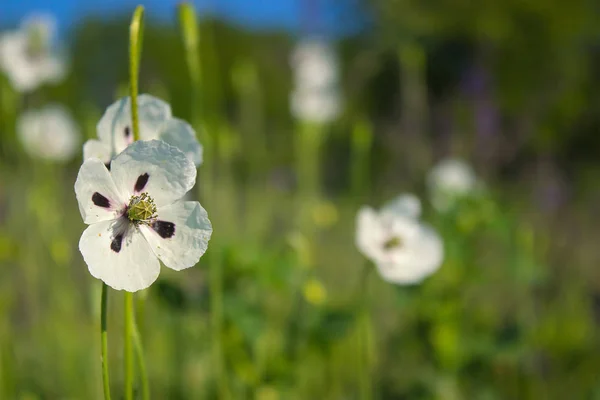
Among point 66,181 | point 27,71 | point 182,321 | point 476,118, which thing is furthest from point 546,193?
point 66,181

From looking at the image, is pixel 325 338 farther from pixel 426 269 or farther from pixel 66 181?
pixel 66 181

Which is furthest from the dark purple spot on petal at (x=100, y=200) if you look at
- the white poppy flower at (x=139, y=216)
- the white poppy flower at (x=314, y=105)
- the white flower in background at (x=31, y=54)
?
the white poppy flower at (x=314, y=105)

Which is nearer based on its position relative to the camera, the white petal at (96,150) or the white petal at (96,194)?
the white petal at (96,194)

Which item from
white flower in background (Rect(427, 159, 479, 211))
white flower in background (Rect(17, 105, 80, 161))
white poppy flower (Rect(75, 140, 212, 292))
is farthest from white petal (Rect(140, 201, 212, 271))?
white flower in background (Rect(17, 105, 80, 161))

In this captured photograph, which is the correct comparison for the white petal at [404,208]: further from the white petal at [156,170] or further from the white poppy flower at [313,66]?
the white poppy flower at [313,66]

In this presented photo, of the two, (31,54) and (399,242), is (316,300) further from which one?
(31,54)

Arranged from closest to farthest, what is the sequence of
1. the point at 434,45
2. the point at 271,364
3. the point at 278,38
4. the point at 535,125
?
the point at 271,364, the point at 535,125, the point at 434,45, the point at 278,38
